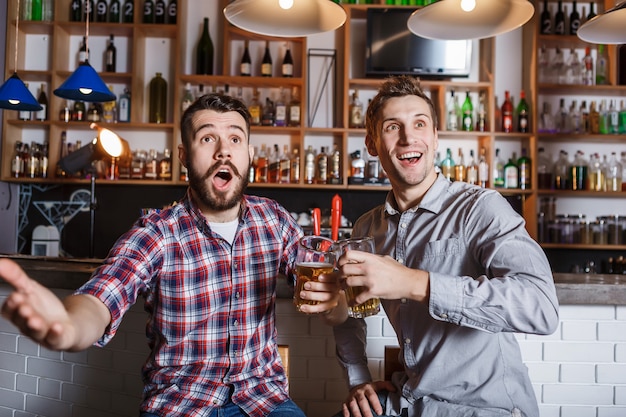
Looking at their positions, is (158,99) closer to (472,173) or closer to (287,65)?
(287,65)

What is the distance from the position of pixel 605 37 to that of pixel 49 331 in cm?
199

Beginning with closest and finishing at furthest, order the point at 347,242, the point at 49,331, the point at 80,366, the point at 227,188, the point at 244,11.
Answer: the point at 49,331, the point at 347,242, the point at 227,188, the point at 244,11, the point at 80,366

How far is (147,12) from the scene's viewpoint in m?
4.13

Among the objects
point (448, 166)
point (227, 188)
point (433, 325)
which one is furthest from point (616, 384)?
point (448, 166)

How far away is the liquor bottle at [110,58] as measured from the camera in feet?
13.8

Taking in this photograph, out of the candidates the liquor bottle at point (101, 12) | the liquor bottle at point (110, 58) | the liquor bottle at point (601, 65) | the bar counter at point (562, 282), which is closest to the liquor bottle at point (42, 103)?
the liquor bottle at point (110, 58)

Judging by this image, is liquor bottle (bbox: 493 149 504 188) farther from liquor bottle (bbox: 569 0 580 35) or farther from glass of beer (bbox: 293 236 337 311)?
glass of beer (bbox: 293 236 337 311)

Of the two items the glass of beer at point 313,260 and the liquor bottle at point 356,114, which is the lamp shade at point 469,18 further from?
the liquor bottle at point 356,114

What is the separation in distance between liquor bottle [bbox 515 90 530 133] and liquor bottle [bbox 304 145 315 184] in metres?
1.55

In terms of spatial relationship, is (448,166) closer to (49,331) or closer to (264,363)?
(264,363)

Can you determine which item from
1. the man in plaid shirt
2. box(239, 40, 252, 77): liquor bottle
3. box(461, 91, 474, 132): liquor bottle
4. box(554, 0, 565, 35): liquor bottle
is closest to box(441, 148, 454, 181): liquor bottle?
box(461, 91, 474, 132): liquor bottle

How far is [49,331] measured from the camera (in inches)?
33.9

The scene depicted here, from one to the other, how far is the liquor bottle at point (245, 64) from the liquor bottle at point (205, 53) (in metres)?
0.23

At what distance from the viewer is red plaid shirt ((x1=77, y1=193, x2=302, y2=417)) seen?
1.39 m
